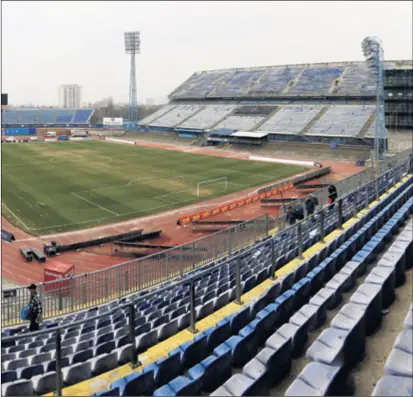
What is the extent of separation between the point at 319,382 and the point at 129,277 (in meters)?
10.1

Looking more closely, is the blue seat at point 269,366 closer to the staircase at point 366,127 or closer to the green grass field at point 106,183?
the green grass field at point 106,183

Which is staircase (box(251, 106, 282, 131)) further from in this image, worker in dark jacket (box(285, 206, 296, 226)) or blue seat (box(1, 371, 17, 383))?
blue seat (box(1, 371, 17, 383))

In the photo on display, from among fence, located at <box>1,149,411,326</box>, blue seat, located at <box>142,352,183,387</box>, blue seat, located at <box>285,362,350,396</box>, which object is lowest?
fence, located at <box>1,149,411,326</box>

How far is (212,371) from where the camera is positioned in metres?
4.98

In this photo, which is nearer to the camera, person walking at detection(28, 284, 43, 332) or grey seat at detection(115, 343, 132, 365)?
grey seat at detection(115, 343, 132, 365)

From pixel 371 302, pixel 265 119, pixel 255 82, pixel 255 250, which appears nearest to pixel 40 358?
pixel 371 302

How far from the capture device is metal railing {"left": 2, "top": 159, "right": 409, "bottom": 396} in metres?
4.98

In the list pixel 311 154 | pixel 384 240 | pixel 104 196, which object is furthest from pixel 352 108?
pixel 384 240

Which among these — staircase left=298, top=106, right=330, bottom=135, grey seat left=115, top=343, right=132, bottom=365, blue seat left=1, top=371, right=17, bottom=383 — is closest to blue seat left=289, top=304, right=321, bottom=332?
grey seat left=115, top=343, right=132, bottom=365

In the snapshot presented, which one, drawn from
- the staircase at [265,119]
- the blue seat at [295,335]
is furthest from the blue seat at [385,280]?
the staircase at [265,119]

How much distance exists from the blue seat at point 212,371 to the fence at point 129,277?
292 inches

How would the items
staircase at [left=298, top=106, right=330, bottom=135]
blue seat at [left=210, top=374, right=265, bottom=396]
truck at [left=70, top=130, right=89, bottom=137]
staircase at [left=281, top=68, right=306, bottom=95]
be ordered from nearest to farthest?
1. blue seat at [left=210, top=374, right=265, bottom=396]
2. staircase at [left=298, top=106, right=330, bottom=135]
3. staircase at [left=281, top=68, right=306, bottom=95]
4. truck at [left=70, top=130, right=89, bottom=137]

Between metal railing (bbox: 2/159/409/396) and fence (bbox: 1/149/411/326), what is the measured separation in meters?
1.52

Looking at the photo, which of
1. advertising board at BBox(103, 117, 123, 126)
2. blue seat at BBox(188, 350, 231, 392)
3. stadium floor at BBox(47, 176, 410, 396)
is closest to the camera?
blue seat at BBox(188, 350, 231, 392)
